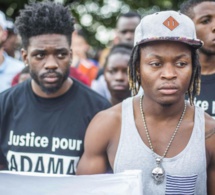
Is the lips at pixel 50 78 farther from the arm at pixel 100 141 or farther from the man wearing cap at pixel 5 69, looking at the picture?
the man wearing cap at pixel 5 69

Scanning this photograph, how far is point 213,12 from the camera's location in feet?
13.3

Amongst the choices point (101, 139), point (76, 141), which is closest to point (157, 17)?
point (101, 139)

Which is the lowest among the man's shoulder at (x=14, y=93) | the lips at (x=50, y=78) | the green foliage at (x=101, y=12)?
the man's shoulder at (x=14, y=93)

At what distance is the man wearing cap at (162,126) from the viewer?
305cm

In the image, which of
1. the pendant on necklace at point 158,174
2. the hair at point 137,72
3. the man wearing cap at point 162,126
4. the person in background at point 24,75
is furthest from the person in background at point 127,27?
the pendant on necklace at point 158,174

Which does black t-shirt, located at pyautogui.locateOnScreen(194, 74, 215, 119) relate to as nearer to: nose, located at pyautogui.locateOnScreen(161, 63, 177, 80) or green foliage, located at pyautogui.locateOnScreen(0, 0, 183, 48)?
nose, located at pyautogui.locateOnScreen(161, 63, 177, 80)

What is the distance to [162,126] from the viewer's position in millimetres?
3234

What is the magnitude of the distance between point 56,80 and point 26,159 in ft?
1.79

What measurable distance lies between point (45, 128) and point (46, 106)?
0.17 meters

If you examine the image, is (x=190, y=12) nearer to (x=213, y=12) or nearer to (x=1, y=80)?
(x=213, y=12)

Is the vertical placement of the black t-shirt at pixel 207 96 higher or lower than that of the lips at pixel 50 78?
lower

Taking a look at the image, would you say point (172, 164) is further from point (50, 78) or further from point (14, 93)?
point (14, 93)

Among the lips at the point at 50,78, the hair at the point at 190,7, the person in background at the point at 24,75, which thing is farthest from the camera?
the person in background at the point at 24,75

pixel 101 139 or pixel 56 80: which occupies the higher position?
pixel 56 80
